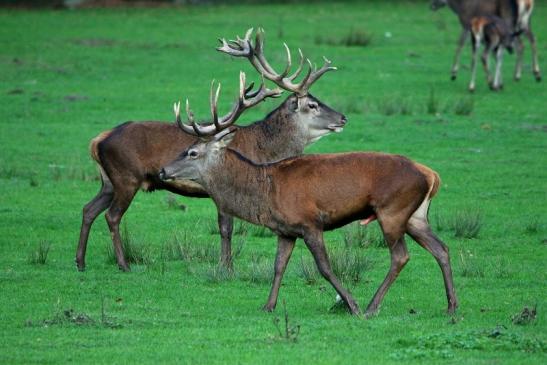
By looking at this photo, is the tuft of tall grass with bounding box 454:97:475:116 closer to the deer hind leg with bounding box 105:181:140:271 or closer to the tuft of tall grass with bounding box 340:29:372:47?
the tuft of tall grass with bounding box 340:29:372:47

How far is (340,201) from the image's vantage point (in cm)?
1044

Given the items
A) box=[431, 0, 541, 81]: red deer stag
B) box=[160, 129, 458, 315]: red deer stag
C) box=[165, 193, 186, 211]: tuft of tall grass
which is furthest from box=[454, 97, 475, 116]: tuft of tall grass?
box=[160, 129, 458, 315]: red deer stag

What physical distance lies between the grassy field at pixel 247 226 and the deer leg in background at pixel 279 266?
0.15m

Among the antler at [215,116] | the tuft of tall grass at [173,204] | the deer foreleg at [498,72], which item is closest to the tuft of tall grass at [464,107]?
the deer foreleg at [498,72]

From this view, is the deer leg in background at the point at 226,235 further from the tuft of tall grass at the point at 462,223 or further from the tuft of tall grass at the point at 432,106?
the tuft of tall grass at the point at 432,106

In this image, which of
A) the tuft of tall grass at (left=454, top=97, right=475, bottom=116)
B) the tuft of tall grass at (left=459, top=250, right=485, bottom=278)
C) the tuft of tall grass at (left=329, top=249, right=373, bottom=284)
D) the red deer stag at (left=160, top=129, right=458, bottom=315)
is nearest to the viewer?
the red deer stag at (left=160, top=129, right=458, bottom=315)

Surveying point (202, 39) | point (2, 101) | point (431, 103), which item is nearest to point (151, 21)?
point (202, 39)

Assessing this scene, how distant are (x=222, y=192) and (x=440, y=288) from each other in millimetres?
2231

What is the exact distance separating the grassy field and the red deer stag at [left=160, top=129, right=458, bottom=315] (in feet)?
1.50

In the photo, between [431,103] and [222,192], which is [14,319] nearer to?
[222,192]

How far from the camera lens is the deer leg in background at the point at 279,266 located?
10578mm

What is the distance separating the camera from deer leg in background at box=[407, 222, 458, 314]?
1045cm

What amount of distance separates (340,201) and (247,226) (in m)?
4.45

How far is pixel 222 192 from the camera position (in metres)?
11.2
